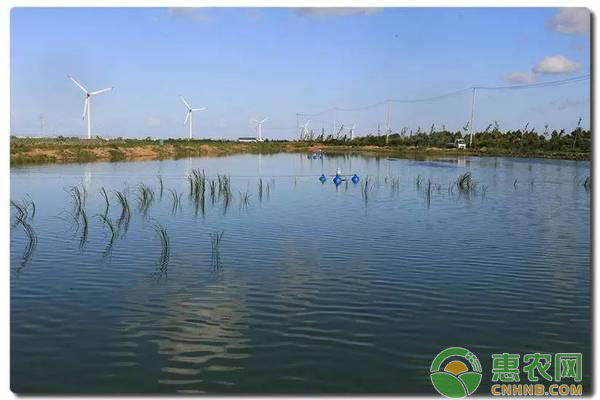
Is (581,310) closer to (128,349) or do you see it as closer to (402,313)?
(402,313)

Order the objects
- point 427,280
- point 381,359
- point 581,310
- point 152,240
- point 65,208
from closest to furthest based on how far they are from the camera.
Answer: point 381,359 → point 581,310 → point 427,280 → point 152,240 → point 65,208

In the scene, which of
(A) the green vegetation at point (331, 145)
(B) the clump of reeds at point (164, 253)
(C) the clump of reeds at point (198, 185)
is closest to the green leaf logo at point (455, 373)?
(B) the clump of reeds at point (164, 253)

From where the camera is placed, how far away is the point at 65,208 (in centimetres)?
1755

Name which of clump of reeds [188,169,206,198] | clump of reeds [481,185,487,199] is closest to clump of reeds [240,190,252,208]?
clump of reeds [188,169,206,198]

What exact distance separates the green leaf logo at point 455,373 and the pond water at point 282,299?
114mm

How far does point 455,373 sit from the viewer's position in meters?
6.19

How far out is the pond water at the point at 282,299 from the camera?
20.1ft

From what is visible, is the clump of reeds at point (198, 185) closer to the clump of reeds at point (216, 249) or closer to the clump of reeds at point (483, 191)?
the clump of reeds at point (216, 249)

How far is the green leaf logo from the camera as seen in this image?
19.1 ft

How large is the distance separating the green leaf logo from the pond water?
0.37ft

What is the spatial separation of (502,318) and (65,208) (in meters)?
14.1

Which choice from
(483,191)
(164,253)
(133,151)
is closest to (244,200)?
(164,253)

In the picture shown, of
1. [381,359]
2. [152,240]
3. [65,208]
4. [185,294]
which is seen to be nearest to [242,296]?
[185,294]

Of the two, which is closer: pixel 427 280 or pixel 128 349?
pixel 128 349
